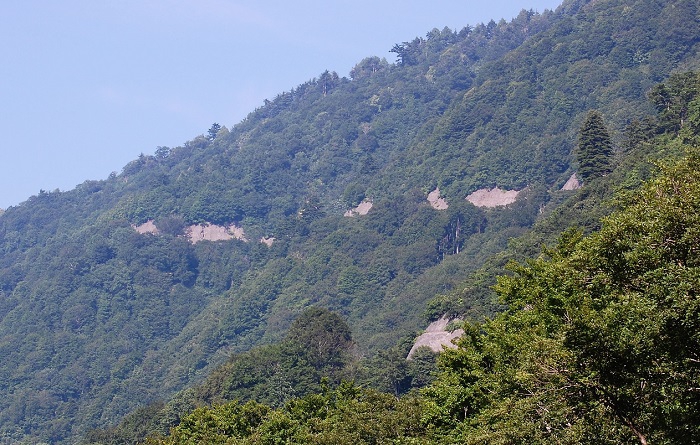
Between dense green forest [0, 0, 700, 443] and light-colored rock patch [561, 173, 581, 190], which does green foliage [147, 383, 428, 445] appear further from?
light-colored rock patch [561, 173, 581, 190]

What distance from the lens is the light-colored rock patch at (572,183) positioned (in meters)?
156

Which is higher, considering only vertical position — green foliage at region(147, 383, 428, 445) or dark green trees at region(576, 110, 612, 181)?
dark green trees at region(576, 110, 612, 181)

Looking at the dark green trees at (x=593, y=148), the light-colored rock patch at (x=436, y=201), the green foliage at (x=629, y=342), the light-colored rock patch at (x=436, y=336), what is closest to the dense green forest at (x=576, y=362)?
the green foliage at (x=629, y=342)

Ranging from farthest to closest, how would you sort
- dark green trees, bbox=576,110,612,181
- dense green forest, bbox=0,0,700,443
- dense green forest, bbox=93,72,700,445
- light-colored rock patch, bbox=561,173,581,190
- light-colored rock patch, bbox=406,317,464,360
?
light-colored rock patch, bbox=561,173,581,190 < dark green trees, bbox=576,110,612,181 < light-colored rock patch, bbox=406,317,464,360 < dense green forest, bbox=0,0,700,443 < dense green forest, bbox=93,72,700,445

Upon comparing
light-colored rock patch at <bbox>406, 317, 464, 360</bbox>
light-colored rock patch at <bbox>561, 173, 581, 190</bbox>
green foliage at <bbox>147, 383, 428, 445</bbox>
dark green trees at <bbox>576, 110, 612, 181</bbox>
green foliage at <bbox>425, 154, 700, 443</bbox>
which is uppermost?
green foliage at <bbox>425, 154, 700, 443</bbox>

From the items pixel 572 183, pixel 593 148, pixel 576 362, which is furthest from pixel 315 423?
pixel 572 183

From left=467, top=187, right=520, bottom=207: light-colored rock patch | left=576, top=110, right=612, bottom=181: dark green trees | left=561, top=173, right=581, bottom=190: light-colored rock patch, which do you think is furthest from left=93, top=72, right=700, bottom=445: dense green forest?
left=467, top=187, right=520, bottom=207: light-colored rock patch

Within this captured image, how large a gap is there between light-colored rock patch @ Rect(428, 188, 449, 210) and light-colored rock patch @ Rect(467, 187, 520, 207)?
6.37 meters

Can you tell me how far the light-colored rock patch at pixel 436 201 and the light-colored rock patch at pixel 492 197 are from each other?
637 cm

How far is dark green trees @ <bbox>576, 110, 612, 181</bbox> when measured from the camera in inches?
4245

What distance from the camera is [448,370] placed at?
157 feet

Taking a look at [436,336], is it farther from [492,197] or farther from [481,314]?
[492,197]

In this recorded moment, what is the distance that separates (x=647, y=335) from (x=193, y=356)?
501 ft

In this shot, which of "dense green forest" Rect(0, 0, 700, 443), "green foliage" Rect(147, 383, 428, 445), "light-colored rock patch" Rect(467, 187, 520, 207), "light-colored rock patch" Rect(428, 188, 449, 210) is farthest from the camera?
"light-colored rock patch" Rect(428, 188, 449, 210)
